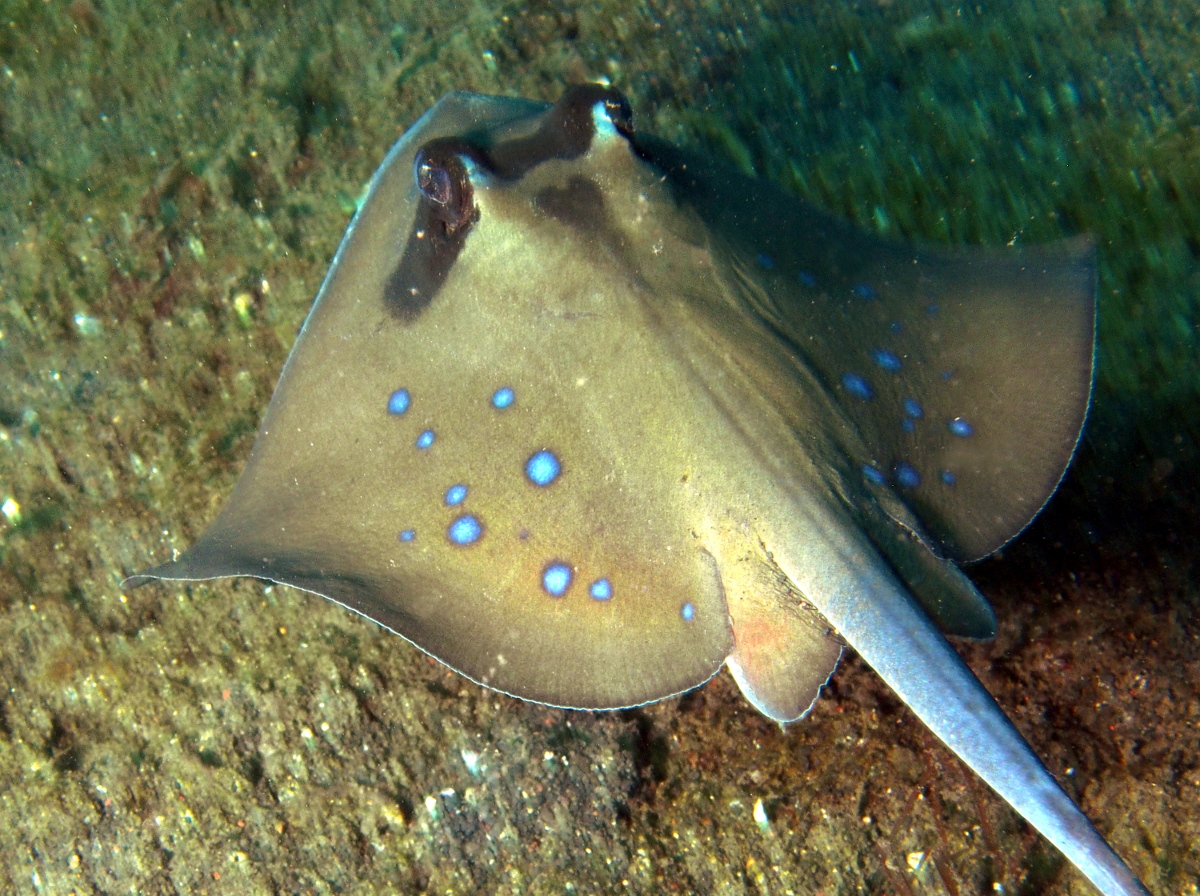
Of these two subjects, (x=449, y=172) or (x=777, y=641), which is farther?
(x=449, y=172)

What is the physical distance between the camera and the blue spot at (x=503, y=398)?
9.20 feet

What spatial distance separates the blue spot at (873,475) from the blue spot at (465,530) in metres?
1.46

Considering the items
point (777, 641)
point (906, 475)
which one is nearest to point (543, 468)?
point (777, 641)

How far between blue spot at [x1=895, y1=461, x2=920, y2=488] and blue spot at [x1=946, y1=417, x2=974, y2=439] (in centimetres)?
28

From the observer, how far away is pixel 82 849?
3707 millimetres

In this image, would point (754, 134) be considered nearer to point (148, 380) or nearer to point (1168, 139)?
point (1168, 139)

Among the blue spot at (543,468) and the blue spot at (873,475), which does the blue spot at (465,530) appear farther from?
the blue spot at (873,475)

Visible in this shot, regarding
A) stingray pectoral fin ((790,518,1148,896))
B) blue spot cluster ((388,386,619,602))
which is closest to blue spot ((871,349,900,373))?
stingray pectoral fin ((790,518,1148,896))

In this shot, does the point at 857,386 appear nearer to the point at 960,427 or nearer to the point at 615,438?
the point at 960,427

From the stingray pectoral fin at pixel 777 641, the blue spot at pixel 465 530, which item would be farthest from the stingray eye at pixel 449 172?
the stingray pectoral fin at pixel 777 641

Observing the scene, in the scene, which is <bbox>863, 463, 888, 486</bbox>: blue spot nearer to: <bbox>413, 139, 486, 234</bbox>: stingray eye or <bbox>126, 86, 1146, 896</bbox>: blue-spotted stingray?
<bbox>126, 86, 1146, 896</bbox>: blue-spotted stingray

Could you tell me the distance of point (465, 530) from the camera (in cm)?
277

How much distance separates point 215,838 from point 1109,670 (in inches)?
177

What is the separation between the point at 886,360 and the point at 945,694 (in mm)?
1464
